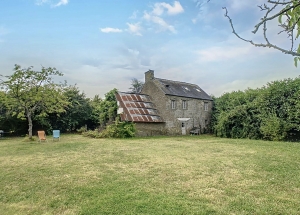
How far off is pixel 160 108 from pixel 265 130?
1050 cm

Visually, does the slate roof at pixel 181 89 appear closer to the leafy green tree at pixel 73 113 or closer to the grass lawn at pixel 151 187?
the leafy green tree at pixel 73 113

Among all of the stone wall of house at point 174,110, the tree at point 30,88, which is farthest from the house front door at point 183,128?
the tree at point 30,88

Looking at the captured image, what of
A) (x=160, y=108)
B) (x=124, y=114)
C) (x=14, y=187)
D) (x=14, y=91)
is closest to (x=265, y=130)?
(x=160, y=108)

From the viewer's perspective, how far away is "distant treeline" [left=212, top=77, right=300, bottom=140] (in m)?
16.5

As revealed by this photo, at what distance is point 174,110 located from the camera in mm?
23203

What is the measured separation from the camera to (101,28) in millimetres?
12695

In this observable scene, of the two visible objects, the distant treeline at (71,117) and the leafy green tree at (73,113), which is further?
the leafy green tree at (73,113)

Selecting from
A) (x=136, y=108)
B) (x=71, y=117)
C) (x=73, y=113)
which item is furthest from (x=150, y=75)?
(x=71, y=117)

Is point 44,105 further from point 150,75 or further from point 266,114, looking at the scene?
point 266,114

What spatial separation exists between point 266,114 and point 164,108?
32.3 feet

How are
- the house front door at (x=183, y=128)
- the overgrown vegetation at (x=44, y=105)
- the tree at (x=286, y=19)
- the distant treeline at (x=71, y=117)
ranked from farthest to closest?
the house front door at (x=183, y=128), the distant treeline at (x=71, y=117), the overgrown vegetation at (x=44, y=105), the tree at (x=286, y=19)

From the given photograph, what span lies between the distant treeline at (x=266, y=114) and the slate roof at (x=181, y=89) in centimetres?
536

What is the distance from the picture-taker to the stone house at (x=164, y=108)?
A: 21.2 m

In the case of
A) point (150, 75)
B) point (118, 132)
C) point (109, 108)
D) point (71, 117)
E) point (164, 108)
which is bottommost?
point (118, 132)
